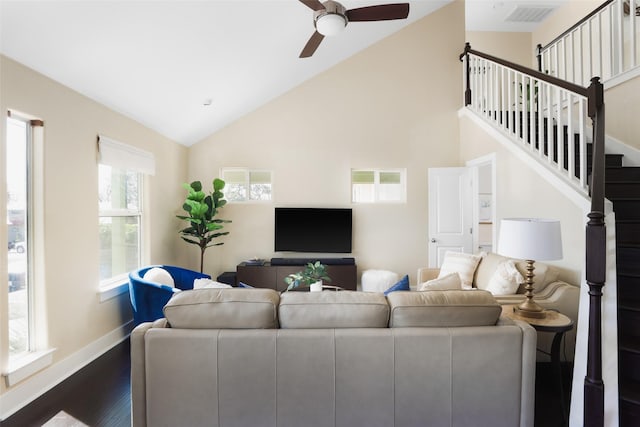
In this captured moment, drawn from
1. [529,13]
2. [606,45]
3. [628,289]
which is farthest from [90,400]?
[529,13]

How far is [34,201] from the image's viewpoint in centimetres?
246

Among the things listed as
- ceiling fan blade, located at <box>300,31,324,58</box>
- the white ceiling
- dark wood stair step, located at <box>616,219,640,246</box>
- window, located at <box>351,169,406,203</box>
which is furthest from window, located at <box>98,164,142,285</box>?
dark wood stair step, located at <box>616,219,640,246</box>

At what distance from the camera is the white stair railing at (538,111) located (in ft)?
8.54

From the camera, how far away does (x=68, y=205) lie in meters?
2.74

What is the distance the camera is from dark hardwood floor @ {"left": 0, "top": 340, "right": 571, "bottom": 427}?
2.08 m

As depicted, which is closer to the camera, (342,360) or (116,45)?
(342,360)

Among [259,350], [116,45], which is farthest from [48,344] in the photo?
[116,45]

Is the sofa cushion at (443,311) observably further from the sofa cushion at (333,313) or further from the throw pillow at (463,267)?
the throw pillow at (463,267)

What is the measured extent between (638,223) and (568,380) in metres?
1.29

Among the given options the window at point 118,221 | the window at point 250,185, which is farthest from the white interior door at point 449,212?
the window at point 118,221

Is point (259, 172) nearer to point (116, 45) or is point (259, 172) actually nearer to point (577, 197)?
point (116, 45)

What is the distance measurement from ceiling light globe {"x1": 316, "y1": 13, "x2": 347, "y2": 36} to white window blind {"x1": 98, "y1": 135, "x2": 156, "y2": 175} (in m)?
2.31

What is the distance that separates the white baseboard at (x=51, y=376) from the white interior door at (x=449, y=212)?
13.9ft

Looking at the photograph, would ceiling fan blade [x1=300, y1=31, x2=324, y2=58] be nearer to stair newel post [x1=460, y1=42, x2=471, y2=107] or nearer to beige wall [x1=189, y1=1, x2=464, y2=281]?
beige wall [x1=189, y1=1, x2=464, y2=281]
